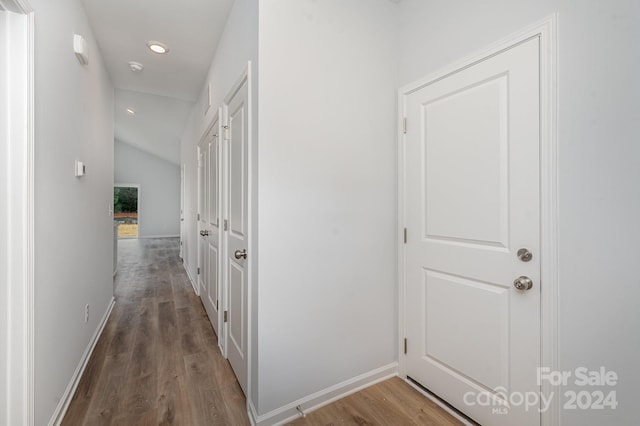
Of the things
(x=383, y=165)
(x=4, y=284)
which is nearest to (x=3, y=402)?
(x=4, y=284)

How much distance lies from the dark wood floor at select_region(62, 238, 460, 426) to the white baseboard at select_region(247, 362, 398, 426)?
0.12 feet

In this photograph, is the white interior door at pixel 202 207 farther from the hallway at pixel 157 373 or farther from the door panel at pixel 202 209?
the hallway at pixel 157 373

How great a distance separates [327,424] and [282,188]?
135cm

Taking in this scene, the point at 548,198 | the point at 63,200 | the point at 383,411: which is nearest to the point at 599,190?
the point at 548,198

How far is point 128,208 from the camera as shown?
10555 mm

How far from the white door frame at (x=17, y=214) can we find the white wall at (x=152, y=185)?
10.4 metres

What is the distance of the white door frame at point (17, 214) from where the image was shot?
1.19 meters

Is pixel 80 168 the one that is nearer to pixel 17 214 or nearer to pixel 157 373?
pixel 17 214

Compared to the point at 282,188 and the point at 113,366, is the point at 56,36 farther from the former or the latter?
the point at 113,366

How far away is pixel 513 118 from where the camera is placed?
1.41 m

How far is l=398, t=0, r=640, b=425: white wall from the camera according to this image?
107cm

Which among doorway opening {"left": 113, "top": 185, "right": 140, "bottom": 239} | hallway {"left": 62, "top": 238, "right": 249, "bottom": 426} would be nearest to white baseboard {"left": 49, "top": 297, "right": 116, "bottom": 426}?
hallway {"left": 62, "top": 238, "right": 249, "bottom": 426}

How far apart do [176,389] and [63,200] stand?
139 cm

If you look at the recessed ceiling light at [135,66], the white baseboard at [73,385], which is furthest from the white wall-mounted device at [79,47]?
the white baseboard at [73,385]
